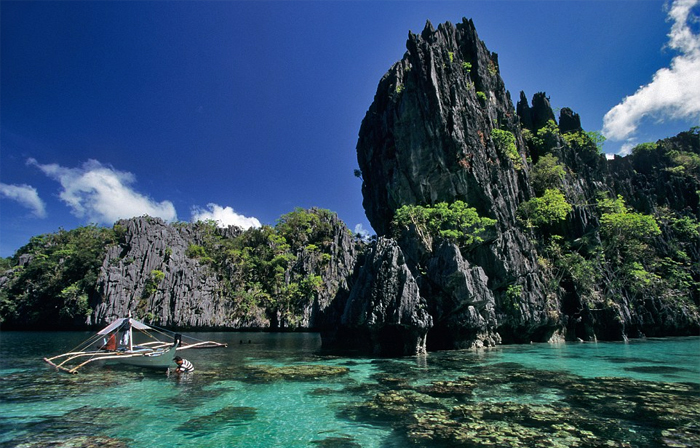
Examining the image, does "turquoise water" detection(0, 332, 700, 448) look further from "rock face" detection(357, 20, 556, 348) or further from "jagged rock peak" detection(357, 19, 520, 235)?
"jagged rock peak" detection(357, 19, 520, 235)

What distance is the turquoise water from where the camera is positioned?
7.26 meters

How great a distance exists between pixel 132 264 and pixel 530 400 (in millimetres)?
55557

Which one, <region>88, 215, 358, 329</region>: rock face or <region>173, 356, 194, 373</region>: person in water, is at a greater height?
<region>88, 215, 358, 329</region>: rock face

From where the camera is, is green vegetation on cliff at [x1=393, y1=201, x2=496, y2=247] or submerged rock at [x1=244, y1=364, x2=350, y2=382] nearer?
submerged rock at [x1=244, y1=364, x2=350, y2=382]

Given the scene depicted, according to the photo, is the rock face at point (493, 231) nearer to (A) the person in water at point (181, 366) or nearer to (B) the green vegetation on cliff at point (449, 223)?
(B) the green vegetation on cliff at point (449, 223)

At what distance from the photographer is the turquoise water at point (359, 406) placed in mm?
7258

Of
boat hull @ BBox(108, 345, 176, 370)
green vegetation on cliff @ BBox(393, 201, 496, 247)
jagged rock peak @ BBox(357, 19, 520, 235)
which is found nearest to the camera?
boat hull @ BBox(108, 345, 176, 370)

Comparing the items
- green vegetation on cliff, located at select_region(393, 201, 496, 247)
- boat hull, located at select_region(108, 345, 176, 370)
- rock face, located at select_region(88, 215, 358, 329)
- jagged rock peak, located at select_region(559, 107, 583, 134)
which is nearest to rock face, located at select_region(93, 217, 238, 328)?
rock face, located at select_region(88, 215, 358, 329)

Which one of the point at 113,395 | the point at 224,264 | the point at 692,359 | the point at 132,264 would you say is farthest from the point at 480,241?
the point at 132,264

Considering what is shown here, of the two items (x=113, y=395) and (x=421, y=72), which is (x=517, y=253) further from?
(x=113, y=395)

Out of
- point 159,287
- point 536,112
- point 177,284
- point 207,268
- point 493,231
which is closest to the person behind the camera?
point 493,231

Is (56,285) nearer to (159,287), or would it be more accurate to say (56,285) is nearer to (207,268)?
(159,287)

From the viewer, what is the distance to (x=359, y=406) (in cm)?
970

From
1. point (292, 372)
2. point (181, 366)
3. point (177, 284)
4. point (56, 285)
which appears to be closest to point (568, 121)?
point (292, 372)
